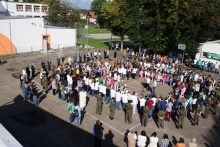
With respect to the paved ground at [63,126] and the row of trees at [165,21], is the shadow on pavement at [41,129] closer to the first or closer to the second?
the paved ground at [63,126]

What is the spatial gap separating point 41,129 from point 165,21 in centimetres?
2389

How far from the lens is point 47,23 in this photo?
44.3 meters

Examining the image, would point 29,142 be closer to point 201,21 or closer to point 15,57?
point 15,57

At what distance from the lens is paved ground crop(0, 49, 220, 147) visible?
12195 mm

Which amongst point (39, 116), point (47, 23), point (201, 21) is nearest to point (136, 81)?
point (39, 116)

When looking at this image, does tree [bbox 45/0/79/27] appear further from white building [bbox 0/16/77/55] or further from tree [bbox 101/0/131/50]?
tree [bbox 101/0/131/50]

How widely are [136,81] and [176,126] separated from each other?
910 centimetres

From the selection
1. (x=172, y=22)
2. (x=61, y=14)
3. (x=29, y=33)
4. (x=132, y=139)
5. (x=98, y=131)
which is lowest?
(x=132, y=139)

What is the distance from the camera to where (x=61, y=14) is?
4325 cm

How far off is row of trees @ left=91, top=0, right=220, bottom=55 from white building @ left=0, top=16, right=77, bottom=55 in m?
8.79

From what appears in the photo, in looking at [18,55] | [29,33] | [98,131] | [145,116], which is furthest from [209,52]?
[18,55]

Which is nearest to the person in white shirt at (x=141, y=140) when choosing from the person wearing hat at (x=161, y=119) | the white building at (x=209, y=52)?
the person wearing hat at (x=161, y=119)

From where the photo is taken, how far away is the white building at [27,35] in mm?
30328

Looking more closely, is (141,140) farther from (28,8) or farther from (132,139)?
(28,8)
